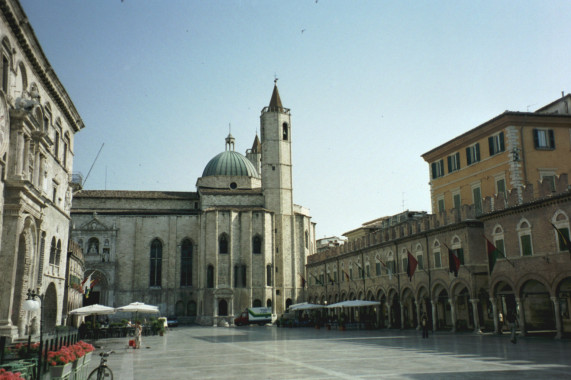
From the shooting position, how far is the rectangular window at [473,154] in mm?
36719

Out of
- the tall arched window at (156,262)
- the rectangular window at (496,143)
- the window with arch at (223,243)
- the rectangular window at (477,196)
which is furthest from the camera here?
the tall arched window at (156,262)

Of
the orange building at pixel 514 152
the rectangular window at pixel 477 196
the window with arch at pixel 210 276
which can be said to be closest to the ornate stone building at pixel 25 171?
the orange building at pixel 514 152

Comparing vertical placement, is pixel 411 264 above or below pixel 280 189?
below

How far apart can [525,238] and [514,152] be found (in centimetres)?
689

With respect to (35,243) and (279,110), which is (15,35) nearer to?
(35,243)

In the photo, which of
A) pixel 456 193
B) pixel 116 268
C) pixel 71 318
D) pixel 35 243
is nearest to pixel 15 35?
pixel 35 243

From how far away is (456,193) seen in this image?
1527 inches

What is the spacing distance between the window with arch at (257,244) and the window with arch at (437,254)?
3174 cm

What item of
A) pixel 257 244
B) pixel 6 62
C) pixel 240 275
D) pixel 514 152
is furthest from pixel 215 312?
pixel 6 62

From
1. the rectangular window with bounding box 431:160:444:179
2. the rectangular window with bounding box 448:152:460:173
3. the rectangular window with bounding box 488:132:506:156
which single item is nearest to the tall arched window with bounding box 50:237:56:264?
the rectangular window with bounding box 448:152:460:173

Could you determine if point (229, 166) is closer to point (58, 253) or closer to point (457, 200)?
point (457, 200)

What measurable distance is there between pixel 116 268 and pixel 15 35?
1749 inches

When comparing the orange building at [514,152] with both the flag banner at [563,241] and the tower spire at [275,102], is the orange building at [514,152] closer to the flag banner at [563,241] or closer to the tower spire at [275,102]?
the flag banner at [563,241]

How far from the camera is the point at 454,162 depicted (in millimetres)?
39406
